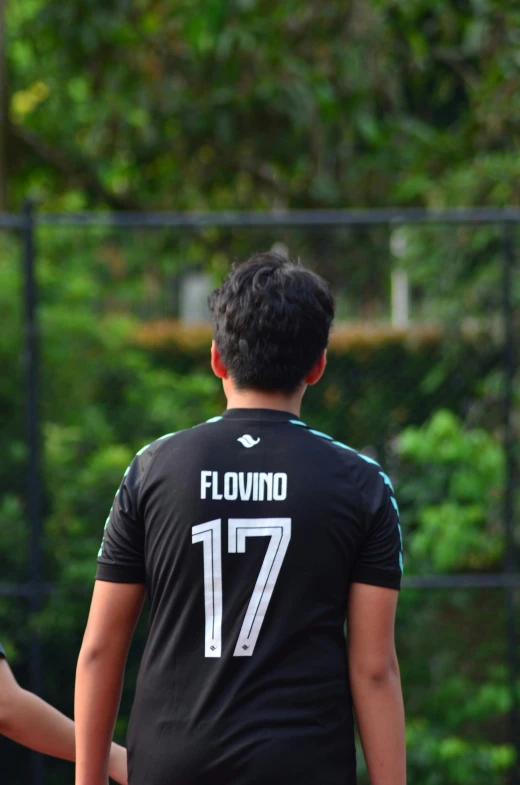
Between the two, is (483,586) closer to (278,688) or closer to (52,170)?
(278,688)

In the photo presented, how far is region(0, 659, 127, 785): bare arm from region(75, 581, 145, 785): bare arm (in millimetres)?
100

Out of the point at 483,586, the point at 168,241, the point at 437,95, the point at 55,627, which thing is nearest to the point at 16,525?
the point at 55,627

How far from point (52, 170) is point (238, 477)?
21.9 ft

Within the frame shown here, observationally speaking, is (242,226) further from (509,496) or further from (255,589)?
(255,589)

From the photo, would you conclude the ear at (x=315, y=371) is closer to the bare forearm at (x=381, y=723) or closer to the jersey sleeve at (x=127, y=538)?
the jersey sleeve at (x=127, y=538)

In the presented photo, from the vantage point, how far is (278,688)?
1620mm

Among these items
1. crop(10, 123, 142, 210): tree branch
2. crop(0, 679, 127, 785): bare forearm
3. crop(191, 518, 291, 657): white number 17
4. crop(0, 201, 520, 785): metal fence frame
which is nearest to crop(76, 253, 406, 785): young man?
crop(191, 518, 291, 657): white number 17

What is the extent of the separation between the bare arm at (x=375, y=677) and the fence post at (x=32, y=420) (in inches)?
108

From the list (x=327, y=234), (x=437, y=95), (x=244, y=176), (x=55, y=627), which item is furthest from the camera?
(x=437, y=95)

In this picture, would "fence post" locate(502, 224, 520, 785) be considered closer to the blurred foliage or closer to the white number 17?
the blurred foliage

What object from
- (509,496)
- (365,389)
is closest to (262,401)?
(509,496)

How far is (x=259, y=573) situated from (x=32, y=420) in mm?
2815

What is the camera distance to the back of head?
5.67 ft

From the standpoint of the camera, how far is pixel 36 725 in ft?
6.10
